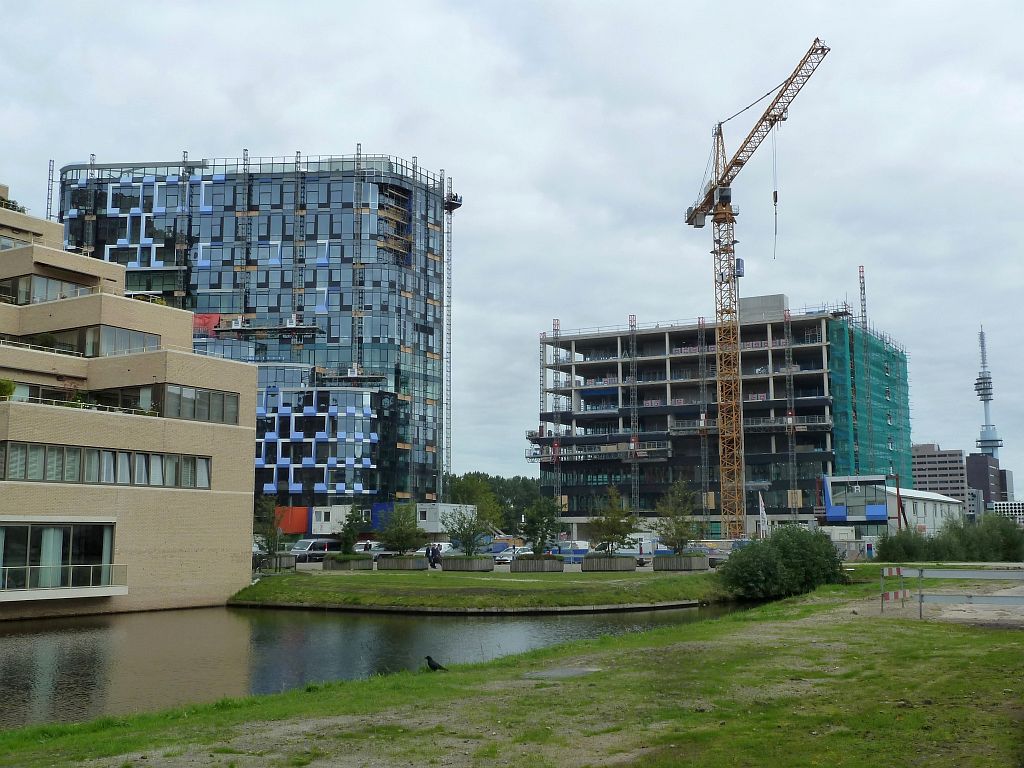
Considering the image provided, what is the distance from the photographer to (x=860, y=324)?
14925cm

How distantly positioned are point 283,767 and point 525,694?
19.4ft

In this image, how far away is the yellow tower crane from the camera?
121 meters

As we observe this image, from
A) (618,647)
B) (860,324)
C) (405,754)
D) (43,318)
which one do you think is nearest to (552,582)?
(618,647)

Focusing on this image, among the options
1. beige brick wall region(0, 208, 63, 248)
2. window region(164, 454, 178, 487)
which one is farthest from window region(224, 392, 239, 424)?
beige brick wall region(0, 208, 63, 248)

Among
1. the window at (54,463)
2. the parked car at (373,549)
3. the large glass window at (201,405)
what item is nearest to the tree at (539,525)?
the parked car at (373,549)

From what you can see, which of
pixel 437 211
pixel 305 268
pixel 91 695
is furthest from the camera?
pixel 437 211

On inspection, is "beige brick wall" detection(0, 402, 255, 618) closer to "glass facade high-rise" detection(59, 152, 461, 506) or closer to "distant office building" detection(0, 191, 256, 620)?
"distant office building" detection(0, 191, 256, 620)

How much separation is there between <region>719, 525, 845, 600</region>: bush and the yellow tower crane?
228 ft

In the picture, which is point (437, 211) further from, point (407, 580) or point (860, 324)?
point (407, 580)

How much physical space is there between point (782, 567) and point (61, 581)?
33369mm

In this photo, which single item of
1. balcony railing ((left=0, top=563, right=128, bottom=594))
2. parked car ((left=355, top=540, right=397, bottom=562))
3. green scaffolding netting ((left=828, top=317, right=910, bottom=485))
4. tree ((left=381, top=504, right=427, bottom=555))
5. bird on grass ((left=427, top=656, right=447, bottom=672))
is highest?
green scaffolding netting ((left=828, top=317, right=910, bottom=485))

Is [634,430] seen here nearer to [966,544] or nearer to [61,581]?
[966,544]

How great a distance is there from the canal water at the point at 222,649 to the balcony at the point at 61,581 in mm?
1177

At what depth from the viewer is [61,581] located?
4259 centimetres
